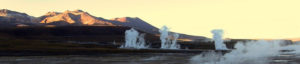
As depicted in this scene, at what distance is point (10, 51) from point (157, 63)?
58109 millimetres

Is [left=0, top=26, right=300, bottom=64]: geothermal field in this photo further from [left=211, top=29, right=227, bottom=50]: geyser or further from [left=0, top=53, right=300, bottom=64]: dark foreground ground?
[left=211, top=29, right=227, bottom=50]: geyser

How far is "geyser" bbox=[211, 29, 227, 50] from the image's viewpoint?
166375 millimetres

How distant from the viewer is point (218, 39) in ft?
555

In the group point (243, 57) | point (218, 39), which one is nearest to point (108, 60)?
point (243, 57)

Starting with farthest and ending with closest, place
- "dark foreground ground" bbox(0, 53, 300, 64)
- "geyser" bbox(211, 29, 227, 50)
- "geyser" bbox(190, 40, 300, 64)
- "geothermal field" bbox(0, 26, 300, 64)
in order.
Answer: "geyser" bbox(211, 29, 227, 50), "dark foreground ground" bbox(0, 53, 300, 64), "geothermal field" bbox(0, 26, 300, 64), "geyser" bbox(190, 40, 300, 64)

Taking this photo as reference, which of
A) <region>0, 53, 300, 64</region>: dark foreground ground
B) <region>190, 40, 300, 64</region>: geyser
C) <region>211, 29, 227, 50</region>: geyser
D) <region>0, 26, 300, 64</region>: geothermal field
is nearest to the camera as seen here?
<region>190, 40, 300, 64</region>: geyser

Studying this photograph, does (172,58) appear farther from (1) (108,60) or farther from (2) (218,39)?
(2) (218,39)

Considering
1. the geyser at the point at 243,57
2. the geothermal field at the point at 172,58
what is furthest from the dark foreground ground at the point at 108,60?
the geyser at the point at 243,57

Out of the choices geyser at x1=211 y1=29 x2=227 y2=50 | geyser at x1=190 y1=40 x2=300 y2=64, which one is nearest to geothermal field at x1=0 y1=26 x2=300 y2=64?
geyser at x1=190 y1=40 x2=300 y2=64

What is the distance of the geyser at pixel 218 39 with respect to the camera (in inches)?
6550

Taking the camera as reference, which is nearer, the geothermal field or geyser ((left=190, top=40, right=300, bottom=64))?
geyser ((left=190, top=40, right=300, bottom=64))

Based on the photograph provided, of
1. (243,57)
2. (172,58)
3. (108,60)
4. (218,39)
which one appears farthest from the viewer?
(218,39)

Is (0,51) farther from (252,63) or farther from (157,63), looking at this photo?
(252,63)

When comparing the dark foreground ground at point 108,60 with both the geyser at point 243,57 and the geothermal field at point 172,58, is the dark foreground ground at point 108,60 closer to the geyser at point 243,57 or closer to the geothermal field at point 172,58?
the geothermal field at point 172,58
